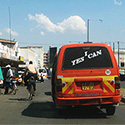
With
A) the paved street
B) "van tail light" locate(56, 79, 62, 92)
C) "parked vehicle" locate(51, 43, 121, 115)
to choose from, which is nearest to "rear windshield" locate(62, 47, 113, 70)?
"parked vehicle" locate(51, 43, 121, 115)

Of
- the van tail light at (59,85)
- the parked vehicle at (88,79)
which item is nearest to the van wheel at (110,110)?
the parked vehicle at (88,79)

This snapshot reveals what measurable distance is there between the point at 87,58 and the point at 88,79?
2.01ft

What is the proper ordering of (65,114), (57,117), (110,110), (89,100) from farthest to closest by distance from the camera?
1. (65,114)
2. (110,110)
3. (57,117)
4. (89,100)

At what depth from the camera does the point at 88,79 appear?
7.01 m

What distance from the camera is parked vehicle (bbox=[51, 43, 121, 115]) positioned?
6.96 metres

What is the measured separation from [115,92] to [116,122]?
81 centimetres

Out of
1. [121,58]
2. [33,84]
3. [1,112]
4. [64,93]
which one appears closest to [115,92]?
[64,93]

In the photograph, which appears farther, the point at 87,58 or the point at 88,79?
the point at 87,58

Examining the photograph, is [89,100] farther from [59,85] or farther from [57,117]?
[57,117]

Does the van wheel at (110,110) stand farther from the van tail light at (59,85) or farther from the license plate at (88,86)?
the van tail light at (59,85)

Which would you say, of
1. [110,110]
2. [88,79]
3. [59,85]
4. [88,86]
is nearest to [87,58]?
[88,79]

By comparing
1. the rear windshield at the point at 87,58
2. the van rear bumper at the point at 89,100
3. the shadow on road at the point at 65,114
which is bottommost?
the shadow on road at the point at 65,114

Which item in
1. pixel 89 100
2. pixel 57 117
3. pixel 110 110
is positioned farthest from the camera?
pixel 110 110

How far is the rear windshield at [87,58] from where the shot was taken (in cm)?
711
